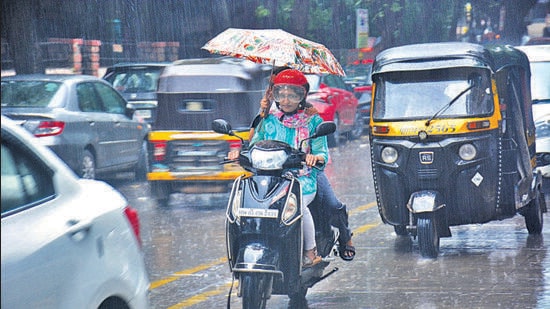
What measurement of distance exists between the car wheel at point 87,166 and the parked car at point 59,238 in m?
9.46

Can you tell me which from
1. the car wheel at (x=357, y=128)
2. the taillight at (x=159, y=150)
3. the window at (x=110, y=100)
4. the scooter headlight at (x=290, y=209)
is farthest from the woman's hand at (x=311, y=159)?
the car wheel at (x=357, y=128)

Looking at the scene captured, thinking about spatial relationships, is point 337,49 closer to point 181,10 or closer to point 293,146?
point 181,10

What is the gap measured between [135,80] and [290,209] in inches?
496

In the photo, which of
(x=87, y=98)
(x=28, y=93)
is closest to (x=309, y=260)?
(x=28, y=93)

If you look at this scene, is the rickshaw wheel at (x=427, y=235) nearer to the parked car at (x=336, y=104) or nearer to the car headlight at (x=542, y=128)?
the car headlight at (x=542, y=128)

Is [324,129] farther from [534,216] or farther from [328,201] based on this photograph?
[534,216]

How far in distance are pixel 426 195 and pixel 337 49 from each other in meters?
32.5

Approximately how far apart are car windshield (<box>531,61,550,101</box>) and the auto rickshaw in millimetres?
4597

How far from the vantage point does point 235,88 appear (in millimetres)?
13664

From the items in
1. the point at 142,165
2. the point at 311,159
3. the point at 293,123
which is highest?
the point at 293,123

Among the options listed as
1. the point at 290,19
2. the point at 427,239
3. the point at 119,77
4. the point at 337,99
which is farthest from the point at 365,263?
the point at 290,19

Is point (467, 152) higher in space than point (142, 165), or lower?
higher

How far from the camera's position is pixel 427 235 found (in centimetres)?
892

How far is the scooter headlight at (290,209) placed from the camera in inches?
259
